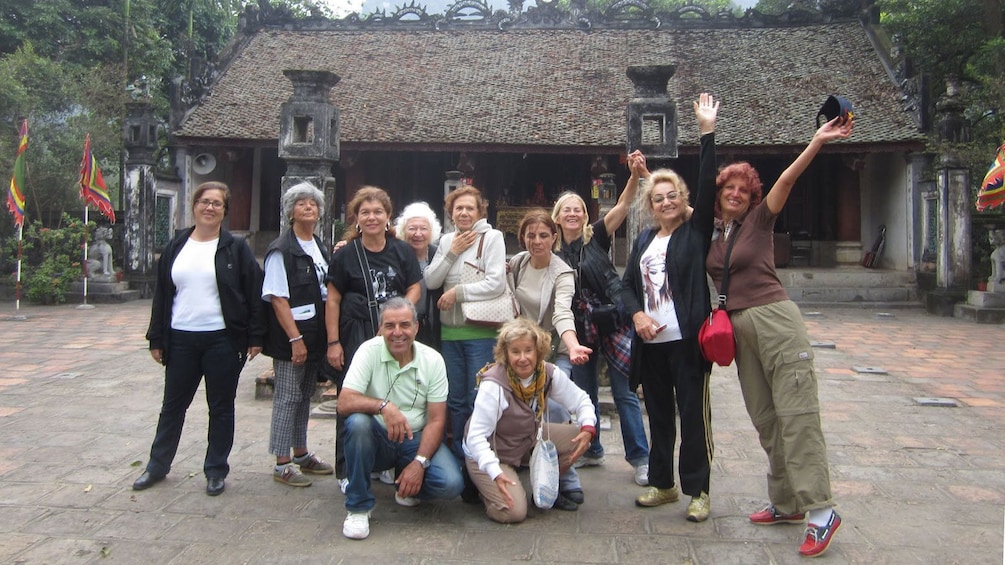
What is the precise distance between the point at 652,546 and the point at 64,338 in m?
8.96

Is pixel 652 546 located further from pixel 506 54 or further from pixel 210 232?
pixel 506 54

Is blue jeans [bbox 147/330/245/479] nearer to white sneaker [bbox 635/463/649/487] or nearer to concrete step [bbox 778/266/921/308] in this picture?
white sneaker [bbox 635/463/649/487]

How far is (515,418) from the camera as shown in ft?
12.0

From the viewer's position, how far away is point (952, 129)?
1394 cm

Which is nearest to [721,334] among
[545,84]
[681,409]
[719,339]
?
[719,339]

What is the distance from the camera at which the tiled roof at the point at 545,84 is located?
16.5m

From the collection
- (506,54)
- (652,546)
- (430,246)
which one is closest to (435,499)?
(652,546)

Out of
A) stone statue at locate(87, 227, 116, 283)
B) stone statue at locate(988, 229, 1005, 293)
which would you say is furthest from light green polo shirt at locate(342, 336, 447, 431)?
stone statue at locate(87, 227, 116, 283)

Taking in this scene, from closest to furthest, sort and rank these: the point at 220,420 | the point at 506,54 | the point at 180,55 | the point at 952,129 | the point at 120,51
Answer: the point at 220,420 < the point at 952,129 < the point at 506,54 < the point at 120,51 < the point at 180,55

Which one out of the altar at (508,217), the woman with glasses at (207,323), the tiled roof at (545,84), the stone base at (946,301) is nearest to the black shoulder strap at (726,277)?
the woman with glasses at (207,323)

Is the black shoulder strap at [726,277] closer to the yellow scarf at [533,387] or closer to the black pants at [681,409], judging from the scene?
the black pants at [681,409]

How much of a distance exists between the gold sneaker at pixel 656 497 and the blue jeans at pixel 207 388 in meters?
2.17

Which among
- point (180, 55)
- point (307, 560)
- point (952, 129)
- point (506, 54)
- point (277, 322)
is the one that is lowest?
point (307, 560)

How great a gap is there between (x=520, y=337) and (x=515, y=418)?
426 mm
